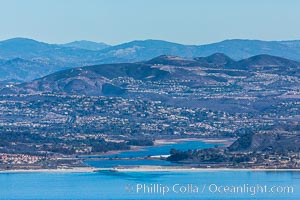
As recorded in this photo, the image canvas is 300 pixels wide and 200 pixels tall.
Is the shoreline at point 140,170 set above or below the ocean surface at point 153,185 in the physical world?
below

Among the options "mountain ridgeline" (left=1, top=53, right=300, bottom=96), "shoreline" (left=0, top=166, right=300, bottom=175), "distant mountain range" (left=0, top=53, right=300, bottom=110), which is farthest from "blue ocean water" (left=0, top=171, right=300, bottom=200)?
"mountain ridgeline" (left=1, top=53, right=300, bottom=96)

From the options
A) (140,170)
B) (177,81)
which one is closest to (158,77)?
(177,81)

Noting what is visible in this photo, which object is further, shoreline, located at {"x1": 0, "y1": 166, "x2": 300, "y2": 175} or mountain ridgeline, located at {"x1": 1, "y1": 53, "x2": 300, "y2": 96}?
mountain ridgeline, located at {"x1": 1, "y1": 53, "x2": 300, "y2": 96}

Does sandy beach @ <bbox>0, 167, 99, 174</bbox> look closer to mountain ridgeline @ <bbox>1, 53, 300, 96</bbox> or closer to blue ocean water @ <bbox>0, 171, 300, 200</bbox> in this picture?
blue ocean water @ <bbox>0, 171, 300, 200</bbox>

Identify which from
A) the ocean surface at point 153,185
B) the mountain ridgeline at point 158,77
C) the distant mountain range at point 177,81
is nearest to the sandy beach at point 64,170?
the ocean surface at point 153,185

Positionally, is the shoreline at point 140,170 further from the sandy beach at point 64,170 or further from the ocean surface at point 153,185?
the ocean surface at point 153,185

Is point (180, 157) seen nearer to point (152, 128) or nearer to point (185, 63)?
point (152, 128)

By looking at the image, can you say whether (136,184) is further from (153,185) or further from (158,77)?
(158,77)
